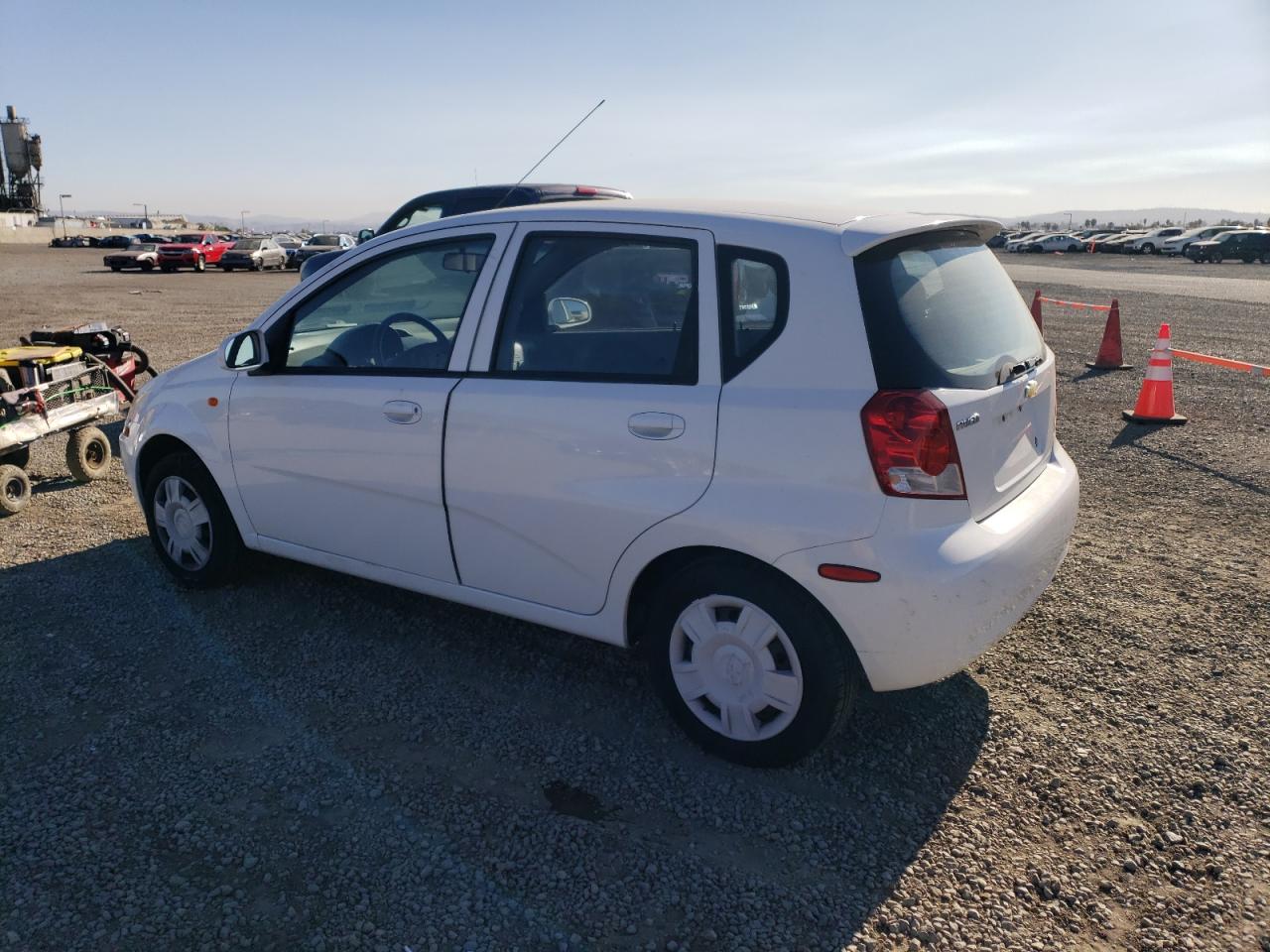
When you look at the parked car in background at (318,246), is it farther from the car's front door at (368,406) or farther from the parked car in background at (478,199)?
the car's front door at (368,406)

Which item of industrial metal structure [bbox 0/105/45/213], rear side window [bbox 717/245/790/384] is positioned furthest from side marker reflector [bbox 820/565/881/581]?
industrial metal structure [bbox 0/105/45/213]

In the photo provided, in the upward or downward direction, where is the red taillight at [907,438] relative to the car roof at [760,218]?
downward

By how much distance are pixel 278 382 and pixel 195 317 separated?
1563 centimetres

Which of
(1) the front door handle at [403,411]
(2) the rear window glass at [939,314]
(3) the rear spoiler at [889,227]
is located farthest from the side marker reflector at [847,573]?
(1) the front door handle at [403,411]

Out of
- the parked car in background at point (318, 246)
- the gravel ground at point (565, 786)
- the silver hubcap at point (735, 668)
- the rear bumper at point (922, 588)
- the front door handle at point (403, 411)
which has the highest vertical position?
the parked car in background at point (318, 246)

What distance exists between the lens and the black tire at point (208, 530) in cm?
457

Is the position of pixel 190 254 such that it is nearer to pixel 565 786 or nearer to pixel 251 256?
pixel 251 256

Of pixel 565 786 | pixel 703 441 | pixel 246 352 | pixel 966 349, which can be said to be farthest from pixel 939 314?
pixel 246 352

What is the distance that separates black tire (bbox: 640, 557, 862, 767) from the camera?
9.84ft

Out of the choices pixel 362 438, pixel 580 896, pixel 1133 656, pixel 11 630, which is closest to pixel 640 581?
pixel 580 896

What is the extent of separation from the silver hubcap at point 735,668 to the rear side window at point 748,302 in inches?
31.2

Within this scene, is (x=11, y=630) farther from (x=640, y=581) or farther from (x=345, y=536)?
(x=640, y=581)

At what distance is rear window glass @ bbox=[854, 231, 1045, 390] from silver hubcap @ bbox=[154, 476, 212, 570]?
11.0 ft

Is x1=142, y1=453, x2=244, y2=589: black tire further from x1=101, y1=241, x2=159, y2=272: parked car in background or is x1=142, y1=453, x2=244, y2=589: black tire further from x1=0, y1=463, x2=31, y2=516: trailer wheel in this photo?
x1=101, y1=241, x2=159, y2=272: parked car in background
